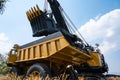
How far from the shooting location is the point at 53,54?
33.9 ft

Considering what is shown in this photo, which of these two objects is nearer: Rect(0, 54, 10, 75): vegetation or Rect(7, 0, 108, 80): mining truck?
Rect(7, 0, 108, 80): mining truck

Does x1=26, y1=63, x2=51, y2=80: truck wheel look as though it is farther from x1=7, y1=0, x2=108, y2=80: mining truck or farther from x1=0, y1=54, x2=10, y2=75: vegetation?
x1=0, y1=54, x2=10, y2=75: vegetation

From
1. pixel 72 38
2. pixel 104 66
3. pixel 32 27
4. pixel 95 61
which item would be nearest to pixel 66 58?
pixel 72 38

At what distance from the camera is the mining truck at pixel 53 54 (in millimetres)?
10266

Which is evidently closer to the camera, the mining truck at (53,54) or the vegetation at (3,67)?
the mining truck at (53,54)

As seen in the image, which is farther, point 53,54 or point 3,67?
point 3,67

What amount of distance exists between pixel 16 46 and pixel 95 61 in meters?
4.98

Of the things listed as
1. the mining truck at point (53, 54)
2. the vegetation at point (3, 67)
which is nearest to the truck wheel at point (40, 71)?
the mining truck at point (53, 54)

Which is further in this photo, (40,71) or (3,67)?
(3,67)

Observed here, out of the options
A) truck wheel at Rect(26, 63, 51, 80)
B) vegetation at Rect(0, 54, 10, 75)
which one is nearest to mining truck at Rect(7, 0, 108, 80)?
truck wheel at Rect(26, 63, 51, 80)

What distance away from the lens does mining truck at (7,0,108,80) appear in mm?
10266

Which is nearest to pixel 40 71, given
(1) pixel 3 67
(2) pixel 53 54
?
(2) pixel 53 54

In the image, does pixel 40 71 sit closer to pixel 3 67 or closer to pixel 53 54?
pixel 53 54

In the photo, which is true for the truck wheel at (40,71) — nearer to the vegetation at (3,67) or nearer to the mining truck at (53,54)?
the mining truck at (53,54)
